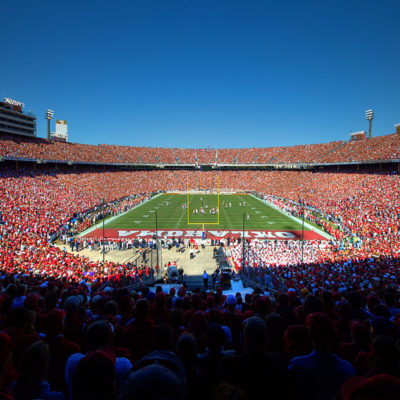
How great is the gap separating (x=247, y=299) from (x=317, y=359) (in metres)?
4.11

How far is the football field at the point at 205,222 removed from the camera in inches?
979

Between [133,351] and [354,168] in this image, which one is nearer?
[133,351]

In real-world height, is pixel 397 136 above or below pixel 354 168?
above

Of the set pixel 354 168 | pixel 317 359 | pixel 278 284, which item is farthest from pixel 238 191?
pixel 317 359

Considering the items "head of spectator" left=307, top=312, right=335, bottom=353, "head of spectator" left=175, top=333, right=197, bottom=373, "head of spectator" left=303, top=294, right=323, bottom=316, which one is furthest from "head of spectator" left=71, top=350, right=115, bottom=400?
"head of spectator" left=303, top=294, right=323, bottom=316

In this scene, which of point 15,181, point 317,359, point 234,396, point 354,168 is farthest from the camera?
point 354,168

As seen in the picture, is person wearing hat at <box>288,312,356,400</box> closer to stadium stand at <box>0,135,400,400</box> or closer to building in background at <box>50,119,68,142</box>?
stadium stand at <box>0,135,400,400</box>

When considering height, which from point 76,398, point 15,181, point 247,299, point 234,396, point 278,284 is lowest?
point 278,284

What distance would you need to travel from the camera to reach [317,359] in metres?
1.99

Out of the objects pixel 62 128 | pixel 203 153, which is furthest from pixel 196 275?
pixel 62 128

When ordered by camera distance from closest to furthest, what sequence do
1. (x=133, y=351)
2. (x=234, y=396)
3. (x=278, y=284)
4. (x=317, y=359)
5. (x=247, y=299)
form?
(x=234, y=396)
(x=317, y=359)
(x=133, y=351)
(x=247, y=299)
(x=278, y=284)

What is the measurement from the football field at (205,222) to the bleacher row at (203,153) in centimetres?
1897

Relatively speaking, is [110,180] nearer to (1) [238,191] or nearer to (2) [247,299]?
(1) [238,191]

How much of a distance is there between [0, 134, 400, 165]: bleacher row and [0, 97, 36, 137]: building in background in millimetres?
7443
